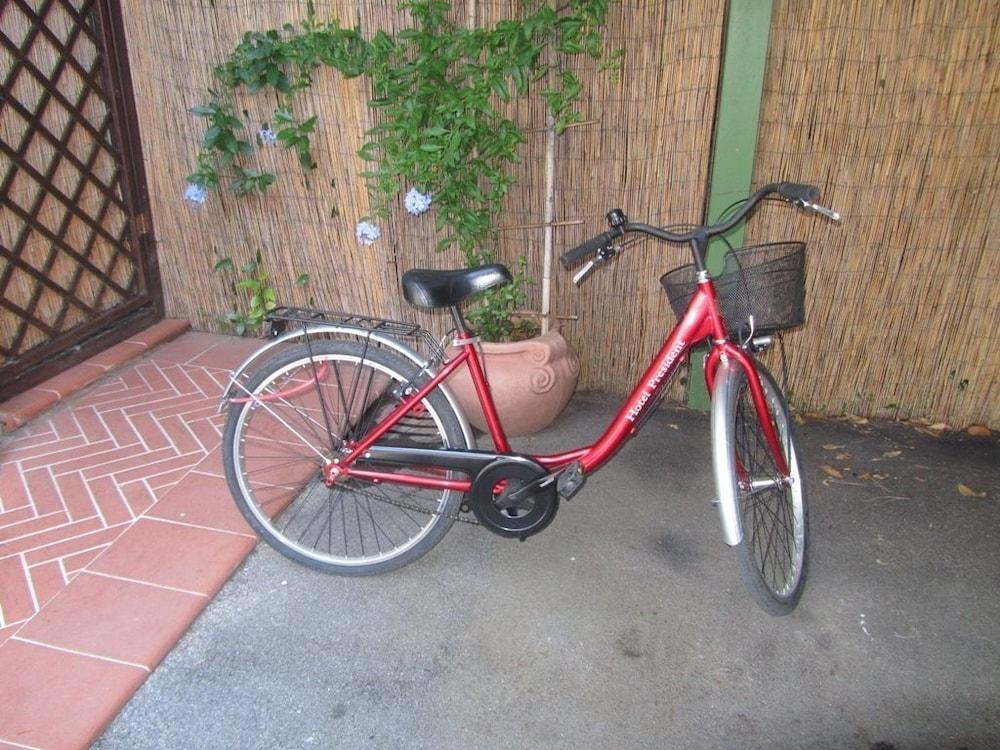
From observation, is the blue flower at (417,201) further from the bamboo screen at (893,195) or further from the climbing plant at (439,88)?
the bamboo screen at (893,195)

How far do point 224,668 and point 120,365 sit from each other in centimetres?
223

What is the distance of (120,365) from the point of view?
398 centimetres

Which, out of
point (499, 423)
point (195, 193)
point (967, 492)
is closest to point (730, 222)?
point (499, 423)

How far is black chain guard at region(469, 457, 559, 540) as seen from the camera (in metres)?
2.47

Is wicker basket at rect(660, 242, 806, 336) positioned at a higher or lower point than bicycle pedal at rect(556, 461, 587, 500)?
higher

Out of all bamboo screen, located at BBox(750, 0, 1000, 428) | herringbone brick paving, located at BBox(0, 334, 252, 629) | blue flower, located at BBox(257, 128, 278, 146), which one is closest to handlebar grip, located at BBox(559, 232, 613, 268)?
bamboo screen, located at BBox(750, 0, 1000, 428)

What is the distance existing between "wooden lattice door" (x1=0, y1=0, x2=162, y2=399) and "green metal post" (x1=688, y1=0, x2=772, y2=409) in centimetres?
302

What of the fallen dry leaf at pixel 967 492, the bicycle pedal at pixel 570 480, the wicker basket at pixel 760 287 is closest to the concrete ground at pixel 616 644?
the fallen dry leaf at pixel 967 492

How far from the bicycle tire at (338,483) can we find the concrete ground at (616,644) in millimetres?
134

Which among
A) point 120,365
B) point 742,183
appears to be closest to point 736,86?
point 742,183

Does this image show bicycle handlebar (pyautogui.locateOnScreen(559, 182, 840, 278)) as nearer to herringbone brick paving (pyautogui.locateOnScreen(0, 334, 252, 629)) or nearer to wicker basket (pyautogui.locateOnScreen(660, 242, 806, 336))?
wicker basket (pyautogui.locateOnScreen(660, 242, 806, 336))

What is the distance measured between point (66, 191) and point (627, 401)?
3.05 meters

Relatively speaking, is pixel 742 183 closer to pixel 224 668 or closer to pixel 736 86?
pixel 736 86

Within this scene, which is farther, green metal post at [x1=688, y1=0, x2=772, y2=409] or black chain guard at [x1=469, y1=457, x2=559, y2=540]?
green metal post at [x1=688, y1=0, x2=772, y2=409]
